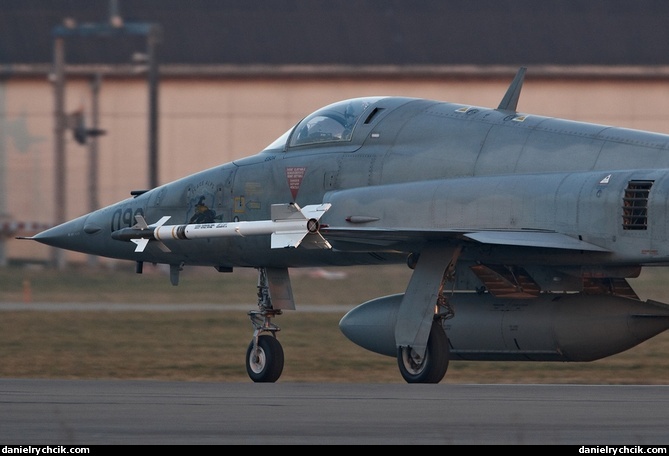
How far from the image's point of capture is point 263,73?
46375 millimetres

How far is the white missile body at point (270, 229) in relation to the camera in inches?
545

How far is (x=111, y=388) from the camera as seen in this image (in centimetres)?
1377

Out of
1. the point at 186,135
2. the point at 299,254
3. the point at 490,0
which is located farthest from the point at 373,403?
the point at 490,0

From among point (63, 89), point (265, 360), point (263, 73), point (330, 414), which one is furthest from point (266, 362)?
point (263, 73)

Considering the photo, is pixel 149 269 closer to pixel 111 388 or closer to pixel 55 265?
pixel 55 265

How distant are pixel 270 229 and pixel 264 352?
2382 mm

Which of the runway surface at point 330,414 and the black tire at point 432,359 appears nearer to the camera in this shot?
the runway surface at point 330,414

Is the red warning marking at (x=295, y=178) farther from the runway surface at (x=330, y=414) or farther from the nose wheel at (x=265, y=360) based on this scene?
the runway surface at (x=330, y=414)

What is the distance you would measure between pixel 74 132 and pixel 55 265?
4.79m

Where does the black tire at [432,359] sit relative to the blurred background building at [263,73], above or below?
below

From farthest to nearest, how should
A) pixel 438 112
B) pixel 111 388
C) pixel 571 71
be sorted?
pixel 571 71
pixel 438 112
pixel 111 388

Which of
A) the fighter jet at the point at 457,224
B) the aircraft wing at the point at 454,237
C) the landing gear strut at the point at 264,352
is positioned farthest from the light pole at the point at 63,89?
the aircraft wing at the point at 454,237

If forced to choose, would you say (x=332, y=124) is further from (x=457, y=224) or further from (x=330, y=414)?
(x=330, y=414)

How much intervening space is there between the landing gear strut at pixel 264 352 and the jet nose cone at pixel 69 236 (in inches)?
105
